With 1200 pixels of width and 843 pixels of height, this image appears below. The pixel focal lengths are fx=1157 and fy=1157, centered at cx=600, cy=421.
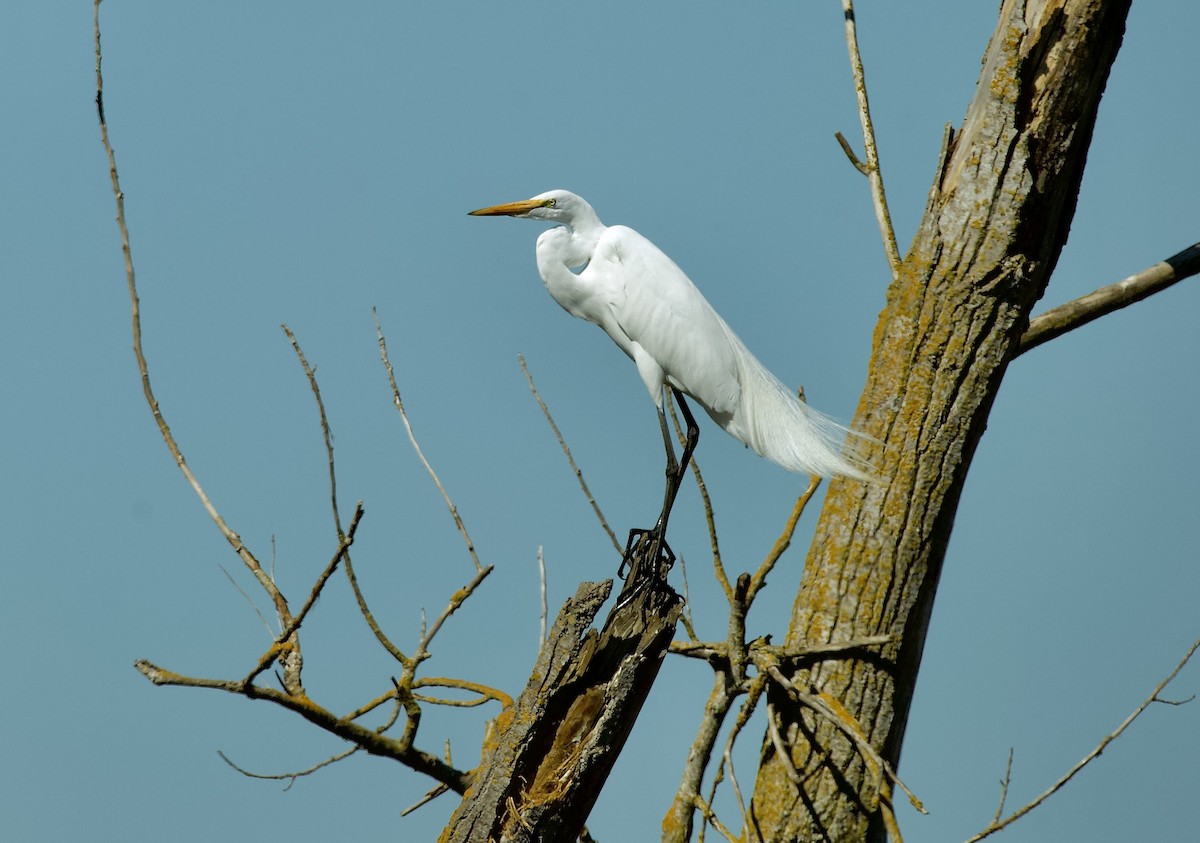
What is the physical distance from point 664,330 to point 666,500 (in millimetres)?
653

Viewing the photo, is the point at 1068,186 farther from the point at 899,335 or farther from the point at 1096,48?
the point at 899,335

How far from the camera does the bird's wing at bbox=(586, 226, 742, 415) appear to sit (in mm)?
Answer: 4371

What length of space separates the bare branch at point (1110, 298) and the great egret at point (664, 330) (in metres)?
0.78

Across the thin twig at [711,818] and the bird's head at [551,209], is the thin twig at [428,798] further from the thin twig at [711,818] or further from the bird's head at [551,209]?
the bird's head at [551,209]

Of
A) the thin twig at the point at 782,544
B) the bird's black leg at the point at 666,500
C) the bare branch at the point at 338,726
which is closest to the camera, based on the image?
the bare branch at the point at 338,726

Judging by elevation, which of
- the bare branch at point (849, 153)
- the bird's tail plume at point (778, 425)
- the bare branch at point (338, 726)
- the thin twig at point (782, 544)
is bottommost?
the bare branch at point (338, 726)

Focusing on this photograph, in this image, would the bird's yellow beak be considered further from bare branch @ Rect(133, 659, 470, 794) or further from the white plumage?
bare branch @ Rect(133, 659, 470, 794)

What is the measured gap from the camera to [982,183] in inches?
139

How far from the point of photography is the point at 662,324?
4.39m

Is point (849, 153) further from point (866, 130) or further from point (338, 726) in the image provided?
point (338, 726)

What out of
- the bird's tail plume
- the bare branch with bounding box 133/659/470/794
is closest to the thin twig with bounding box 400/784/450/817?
the bare branch with bounding box 133/659/470/794

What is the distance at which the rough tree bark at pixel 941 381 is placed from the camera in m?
3.48

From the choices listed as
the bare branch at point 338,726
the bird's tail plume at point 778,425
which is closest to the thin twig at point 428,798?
the bare branch at point 338,726

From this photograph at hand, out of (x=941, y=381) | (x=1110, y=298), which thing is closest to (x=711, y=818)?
(x=941, y=381)
